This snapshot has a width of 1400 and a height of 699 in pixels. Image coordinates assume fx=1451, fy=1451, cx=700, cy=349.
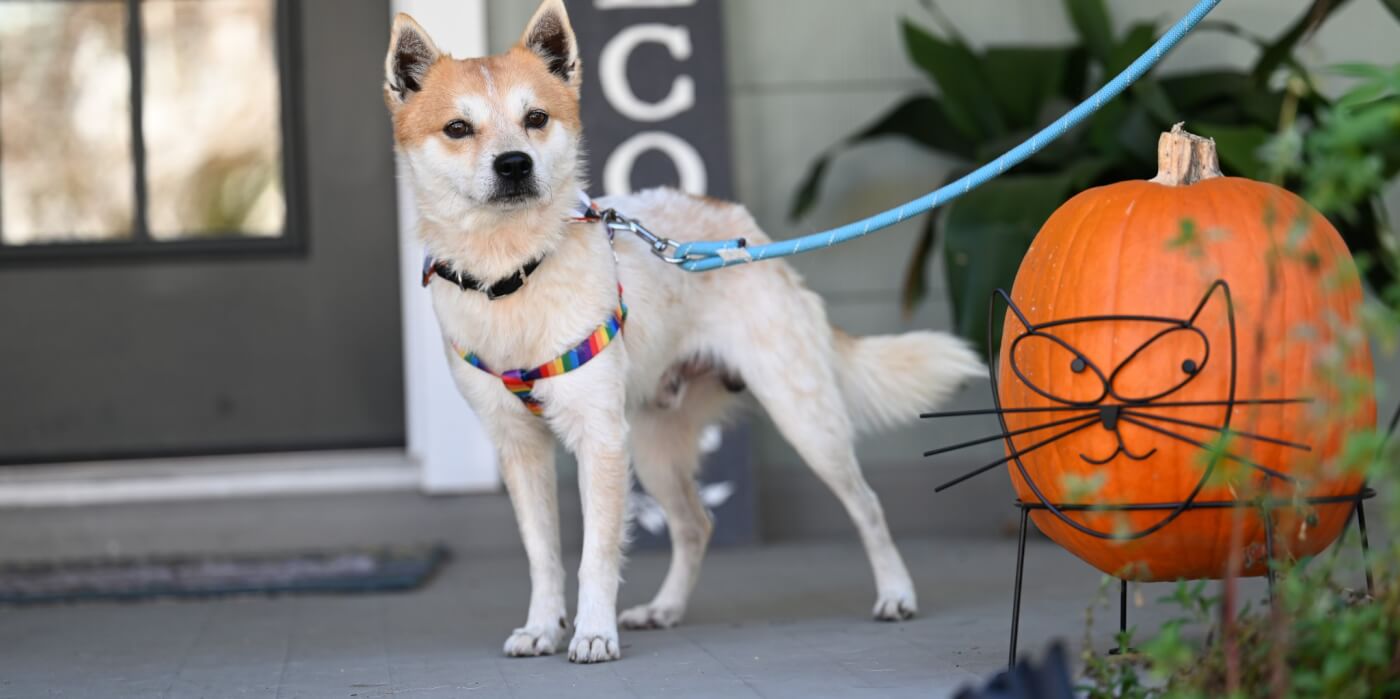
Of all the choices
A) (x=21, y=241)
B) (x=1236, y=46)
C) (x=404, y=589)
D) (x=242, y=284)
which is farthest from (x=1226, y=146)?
(x=21, y=241)

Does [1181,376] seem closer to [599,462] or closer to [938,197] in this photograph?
[938,197]

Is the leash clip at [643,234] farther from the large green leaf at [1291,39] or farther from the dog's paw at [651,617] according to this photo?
the large green leaf at [1291,39]

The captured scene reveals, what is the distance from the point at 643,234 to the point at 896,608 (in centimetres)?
103

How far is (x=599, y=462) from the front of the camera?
118 inches

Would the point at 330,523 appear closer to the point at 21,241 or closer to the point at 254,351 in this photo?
the point at 254,351

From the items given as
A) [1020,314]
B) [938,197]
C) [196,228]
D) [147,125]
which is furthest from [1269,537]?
[147,125]

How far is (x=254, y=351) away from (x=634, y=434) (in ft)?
7.31

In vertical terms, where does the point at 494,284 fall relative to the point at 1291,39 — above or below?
below

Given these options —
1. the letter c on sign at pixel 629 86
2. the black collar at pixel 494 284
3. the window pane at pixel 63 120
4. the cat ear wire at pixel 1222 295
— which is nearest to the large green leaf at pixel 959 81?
the letter c on sign at pixel 629 86

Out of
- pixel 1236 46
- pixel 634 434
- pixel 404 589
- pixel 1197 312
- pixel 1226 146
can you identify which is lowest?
pixel 404 589

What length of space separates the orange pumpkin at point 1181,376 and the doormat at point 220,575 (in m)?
2.37

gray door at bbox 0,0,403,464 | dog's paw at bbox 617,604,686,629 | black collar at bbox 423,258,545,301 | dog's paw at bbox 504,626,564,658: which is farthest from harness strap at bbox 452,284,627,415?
gray door at bbox 0,0,403,464

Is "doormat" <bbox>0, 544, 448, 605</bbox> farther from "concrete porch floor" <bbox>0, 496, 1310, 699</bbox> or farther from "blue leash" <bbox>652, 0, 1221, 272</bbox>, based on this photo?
"blue leash" <bbox>652, 0, 1221, 272</bbox>

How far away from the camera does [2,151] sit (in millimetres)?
5320
